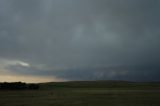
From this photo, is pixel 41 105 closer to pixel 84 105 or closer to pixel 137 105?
pixel 84 105

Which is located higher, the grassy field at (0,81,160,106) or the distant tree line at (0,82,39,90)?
the distant tree line at (0,82,39,90)

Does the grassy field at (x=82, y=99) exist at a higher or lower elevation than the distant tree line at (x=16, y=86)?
lower

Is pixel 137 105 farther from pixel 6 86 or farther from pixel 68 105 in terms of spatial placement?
pixel 6 86

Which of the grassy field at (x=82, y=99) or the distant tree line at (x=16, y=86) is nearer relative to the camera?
the grassy field at (x=82, y=99)

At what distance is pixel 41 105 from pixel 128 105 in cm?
1452

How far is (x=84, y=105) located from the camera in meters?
49.8

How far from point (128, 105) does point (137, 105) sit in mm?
1453

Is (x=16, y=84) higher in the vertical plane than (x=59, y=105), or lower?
higher

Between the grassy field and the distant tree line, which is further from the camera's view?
the distant tree line

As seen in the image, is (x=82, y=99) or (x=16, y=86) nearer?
(x=82, y=99)

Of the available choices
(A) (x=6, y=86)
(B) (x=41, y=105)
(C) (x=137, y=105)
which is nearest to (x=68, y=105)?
(B) (x=41, y=105)

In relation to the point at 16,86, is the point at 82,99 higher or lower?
lower

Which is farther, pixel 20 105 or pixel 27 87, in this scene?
pixel 27 87

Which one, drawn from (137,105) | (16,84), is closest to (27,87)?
(16,84)
